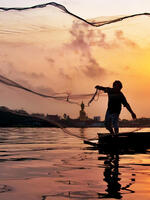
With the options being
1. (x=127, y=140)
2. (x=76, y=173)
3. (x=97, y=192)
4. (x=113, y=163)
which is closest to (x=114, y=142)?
(x=127, y=140)

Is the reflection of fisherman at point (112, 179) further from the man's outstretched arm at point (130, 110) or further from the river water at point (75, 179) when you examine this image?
the man's outstretched arm at point (130, 110)

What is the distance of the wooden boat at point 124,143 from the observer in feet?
70.9

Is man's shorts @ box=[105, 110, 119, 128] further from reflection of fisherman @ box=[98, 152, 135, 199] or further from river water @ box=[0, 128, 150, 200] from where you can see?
reflection of fisherman @ box=[98, 152, 135, 199]

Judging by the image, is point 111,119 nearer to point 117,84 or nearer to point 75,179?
point 117,84

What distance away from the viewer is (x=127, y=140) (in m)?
22.2

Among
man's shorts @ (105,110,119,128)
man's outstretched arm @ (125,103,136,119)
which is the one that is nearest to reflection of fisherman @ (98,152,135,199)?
man's shorts @ (105,110,119,128)

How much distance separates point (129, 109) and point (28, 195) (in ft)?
42.7

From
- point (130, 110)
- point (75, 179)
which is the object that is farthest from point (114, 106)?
point (75, 179)

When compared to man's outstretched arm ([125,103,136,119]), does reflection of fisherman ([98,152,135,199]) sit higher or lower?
lower

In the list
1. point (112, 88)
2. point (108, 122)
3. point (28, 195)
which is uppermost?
point (112, 88)

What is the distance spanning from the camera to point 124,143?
22031 millimetres

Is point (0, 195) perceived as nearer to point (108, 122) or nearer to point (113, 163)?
point (113, 163)

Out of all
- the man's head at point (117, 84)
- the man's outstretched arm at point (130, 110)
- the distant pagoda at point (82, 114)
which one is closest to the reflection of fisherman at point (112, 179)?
the distant pagoda at point (82, 114)

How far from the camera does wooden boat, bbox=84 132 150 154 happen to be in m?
21.6
